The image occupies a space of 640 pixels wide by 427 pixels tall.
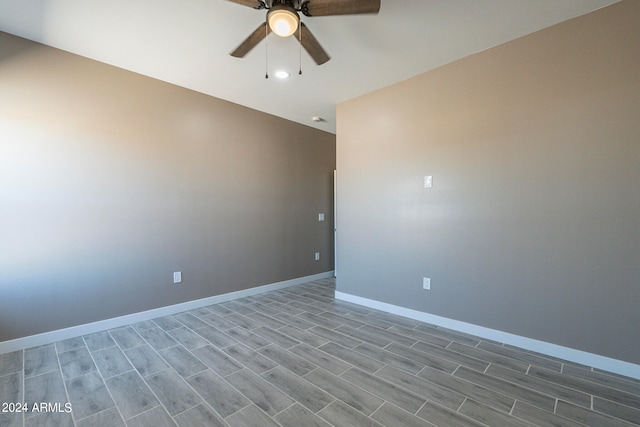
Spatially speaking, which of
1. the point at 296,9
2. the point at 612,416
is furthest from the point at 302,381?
the point at 296,9

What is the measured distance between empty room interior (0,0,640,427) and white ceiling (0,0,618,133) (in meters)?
0.02

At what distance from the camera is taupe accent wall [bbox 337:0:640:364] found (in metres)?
2.10

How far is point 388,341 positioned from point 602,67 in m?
2.86

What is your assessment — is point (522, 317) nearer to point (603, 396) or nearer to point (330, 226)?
point (603, 396)

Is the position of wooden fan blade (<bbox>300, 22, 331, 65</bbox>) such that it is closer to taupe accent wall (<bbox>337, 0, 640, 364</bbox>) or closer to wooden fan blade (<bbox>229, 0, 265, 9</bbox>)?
wooden fan blade (<bbox>229, 0, 265, 9</bbox>)

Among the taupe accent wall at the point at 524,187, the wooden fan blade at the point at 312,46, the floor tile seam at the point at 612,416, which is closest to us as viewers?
the floor tile seam at the point at 612,416

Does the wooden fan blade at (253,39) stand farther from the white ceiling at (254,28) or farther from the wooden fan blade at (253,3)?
the white ceiling at (254,28)

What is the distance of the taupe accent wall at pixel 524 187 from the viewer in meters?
2.10

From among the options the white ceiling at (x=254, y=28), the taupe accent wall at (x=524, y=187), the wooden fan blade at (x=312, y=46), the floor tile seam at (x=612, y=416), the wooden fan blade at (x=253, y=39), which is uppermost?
the white ceiling at (x=254, y=28)

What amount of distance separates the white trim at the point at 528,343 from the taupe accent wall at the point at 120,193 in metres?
2.15

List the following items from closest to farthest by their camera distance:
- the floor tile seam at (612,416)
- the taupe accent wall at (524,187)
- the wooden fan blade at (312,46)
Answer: the floor tile seam at (612,416)
the wooden fan blade at (312,46)
the taupe accent wall at (524,187)

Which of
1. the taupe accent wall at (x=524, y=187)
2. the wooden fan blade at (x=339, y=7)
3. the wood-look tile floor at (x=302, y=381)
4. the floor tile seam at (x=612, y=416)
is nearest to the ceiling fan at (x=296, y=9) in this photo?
the wooden fan blade at (x=339, y=7)

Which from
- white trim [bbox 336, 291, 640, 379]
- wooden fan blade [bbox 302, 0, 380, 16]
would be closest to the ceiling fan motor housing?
wooden fan blade [bbox 302, 0, 380, 16]

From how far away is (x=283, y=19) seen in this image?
1.70 meters
